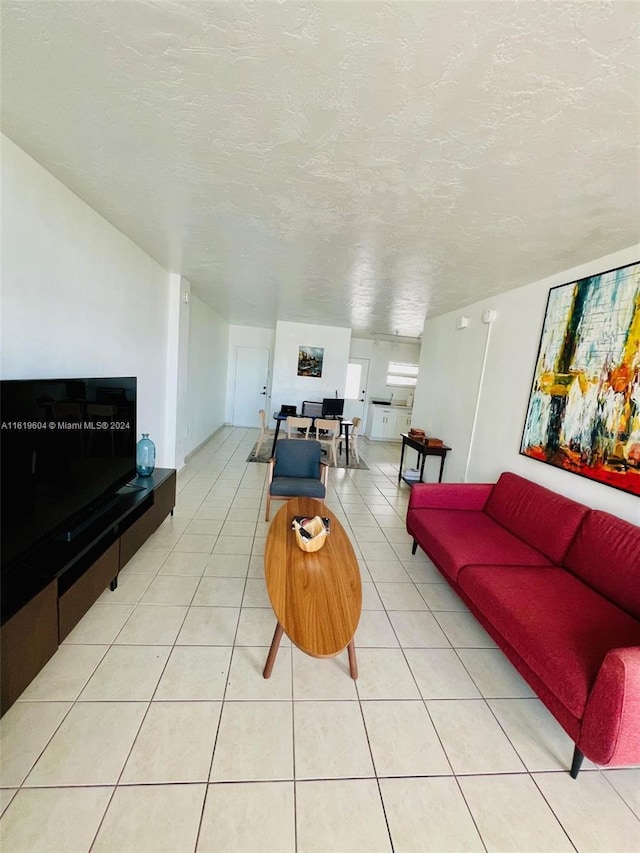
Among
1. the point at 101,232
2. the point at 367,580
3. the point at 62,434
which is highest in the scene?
the point at 101,232

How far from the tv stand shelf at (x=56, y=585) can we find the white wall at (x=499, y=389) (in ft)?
10.0

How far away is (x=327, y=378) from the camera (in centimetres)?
678

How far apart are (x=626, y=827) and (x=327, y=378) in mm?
6137

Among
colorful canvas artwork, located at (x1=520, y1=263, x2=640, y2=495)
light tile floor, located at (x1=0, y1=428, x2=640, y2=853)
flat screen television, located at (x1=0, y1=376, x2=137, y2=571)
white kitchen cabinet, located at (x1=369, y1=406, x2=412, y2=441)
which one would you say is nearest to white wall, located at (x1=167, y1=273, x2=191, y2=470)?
flat screen television, located at (x1=0, y1=376, x2=137, y2=571)

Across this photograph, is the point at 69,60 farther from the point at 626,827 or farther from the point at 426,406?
the point at 426,406

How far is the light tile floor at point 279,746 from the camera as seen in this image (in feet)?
3.60

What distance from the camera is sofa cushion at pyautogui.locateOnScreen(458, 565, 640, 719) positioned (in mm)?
1352

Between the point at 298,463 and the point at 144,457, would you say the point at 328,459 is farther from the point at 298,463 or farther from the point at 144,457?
the point at 144,457

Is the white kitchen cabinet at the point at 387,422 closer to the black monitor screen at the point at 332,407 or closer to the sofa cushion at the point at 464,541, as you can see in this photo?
the black monitor screen at the point at 332,407

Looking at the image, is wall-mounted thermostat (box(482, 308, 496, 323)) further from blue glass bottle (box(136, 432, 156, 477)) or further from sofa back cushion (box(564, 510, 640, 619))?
blue glass bottle (box(136, 432, 156, 477))

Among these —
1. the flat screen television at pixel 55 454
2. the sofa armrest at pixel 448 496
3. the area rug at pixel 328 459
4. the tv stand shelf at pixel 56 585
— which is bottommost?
the area rug at pixel 328 459

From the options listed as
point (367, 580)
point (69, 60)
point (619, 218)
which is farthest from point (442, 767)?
point (69, 60)

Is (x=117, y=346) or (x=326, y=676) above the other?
(x=117, y=346)

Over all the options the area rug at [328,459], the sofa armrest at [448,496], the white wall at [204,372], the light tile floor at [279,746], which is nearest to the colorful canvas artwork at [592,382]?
the sofa armrest at [448,496]
